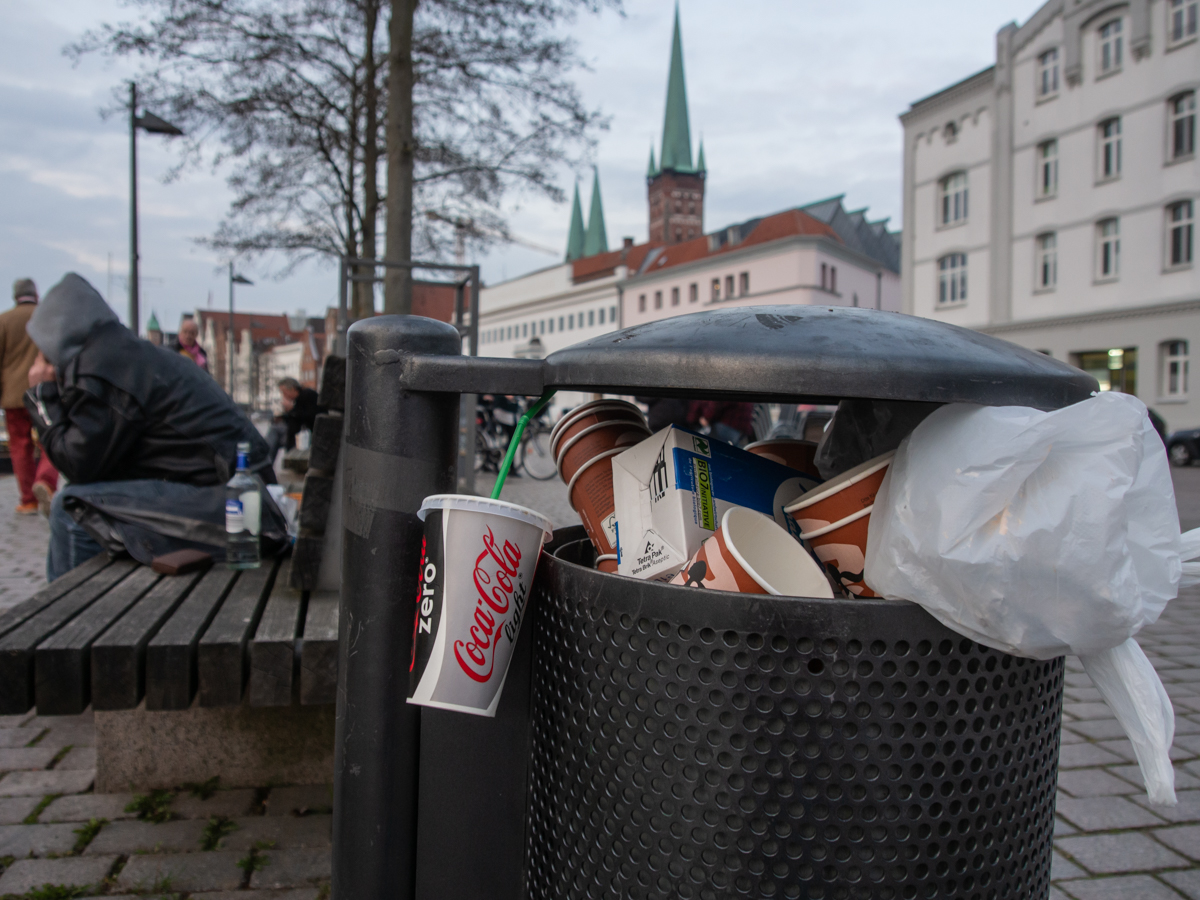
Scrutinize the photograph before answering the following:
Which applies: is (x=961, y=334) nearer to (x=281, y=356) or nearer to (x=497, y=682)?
(x=497, y=682)

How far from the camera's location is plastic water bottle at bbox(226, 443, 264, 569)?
9.41ft

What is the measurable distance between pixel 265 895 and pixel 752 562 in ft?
4.91

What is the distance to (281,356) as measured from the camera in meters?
90.6

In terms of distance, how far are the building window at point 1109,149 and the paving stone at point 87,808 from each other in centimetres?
2730

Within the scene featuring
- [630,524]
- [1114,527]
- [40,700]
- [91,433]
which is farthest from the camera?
[91,433]

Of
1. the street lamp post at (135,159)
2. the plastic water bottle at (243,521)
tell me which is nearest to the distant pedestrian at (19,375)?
the street lamp post at (135,159)

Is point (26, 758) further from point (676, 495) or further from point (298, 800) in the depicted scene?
point (676, 495)

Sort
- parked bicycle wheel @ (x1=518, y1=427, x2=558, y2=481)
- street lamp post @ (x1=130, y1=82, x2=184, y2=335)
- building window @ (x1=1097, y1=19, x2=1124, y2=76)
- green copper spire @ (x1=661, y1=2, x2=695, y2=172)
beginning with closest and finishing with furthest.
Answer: street lamp post @ (x1=130, y1=82, x2=184, y2=335) < parked bicycle wheel @ (x1=518, y1=427, x2=558, y2=481) < building window @ (x1=1097, y1=19, x2=1124, y2=76) < green copper spire @ (x1=661, y1=2, x2=695, y2=172)

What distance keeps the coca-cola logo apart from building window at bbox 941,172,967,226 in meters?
30.4

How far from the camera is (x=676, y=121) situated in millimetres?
78688

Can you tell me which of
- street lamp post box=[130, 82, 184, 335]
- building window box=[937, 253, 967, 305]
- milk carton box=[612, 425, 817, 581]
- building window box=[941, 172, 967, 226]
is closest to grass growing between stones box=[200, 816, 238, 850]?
milk carton box=[612, 425, 817, 581]

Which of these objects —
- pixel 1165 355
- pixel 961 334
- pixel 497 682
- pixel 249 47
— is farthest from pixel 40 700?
pixel 1165 355

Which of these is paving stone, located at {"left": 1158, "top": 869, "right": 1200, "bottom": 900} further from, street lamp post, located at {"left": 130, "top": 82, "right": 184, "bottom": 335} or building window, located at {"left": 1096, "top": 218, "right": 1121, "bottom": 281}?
building window, located at {"left": 1096, "top": 218, "right": 1121, "bottom": 281}

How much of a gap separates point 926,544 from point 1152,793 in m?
0.43
